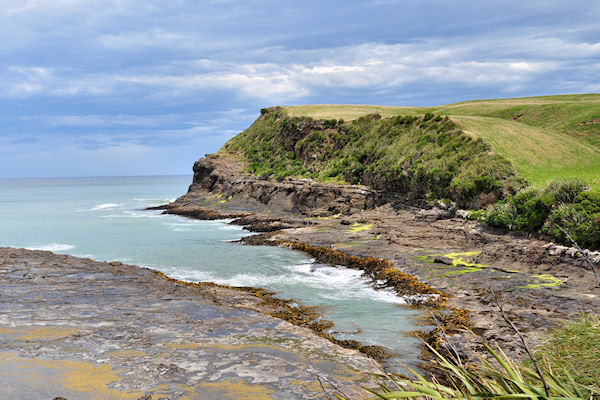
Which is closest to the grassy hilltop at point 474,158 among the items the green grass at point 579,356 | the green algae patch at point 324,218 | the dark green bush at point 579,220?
the dark green bush at point 579,220

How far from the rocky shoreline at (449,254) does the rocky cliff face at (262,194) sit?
0.12m

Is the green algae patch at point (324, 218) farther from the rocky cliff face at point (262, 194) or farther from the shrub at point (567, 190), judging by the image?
the shrub at point (567, 190)

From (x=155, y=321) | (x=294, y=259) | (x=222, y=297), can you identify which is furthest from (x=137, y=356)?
(x=294, y=259)

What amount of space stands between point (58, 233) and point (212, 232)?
13776 mm

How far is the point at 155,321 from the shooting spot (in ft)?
33.8

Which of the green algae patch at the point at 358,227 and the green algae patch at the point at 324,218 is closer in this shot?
the green algae patch at the point at 358,227

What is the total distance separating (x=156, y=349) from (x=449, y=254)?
12920 mm

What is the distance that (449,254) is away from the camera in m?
17.4

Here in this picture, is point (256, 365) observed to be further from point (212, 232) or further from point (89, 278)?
point (212, 232)

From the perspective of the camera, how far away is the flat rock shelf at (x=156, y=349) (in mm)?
6824

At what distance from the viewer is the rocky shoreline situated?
10.6 m

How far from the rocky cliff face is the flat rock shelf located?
65.4 ft

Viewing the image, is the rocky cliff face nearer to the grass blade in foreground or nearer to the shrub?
the shrub

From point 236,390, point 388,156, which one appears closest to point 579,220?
point 236,390
